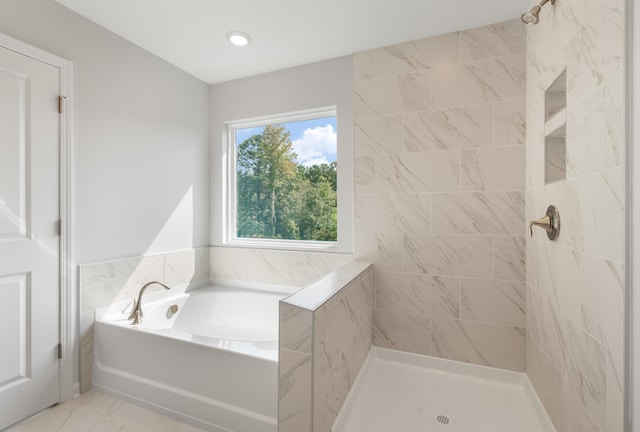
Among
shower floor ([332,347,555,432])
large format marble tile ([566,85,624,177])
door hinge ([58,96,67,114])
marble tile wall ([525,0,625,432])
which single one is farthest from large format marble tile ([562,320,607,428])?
door hinge ([58,96,67,114])

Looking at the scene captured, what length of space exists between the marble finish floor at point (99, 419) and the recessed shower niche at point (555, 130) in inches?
88.3

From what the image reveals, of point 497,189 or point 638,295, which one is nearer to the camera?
point 638,295

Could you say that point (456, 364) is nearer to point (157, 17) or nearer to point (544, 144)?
point (544, 144)

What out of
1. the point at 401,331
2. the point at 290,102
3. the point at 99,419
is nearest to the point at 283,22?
the point at 290,102

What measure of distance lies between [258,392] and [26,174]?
1.74 m

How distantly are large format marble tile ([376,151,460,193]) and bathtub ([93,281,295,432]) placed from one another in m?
1.36

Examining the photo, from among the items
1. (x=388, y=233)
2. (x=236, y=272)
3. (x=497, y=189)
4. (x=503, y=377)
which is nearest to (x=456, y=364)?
(x=503, y=377)

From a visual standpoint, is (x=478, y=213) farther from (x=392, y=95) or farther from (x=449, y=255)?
(x=392, y=95)

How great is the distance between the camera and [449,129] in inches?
80.0

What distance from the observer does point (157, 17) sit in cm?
191

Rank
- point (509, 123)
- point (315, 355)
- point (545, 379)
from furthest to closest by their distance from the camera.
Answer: point (509, 123) < point (545, 379) < point (315, 355)

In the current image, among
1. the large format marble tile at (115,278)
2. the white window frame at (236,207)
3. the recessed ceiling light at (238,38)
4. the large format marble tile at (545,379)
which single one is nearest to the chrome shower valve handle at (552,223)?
the large format marble tile at (545,379)

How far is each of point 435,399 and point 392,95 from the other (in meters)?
2.05

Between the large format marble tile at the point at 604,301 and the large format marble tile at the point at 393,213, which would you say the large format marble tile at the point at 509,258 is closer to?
the large format marble tile at the point at 393,213
